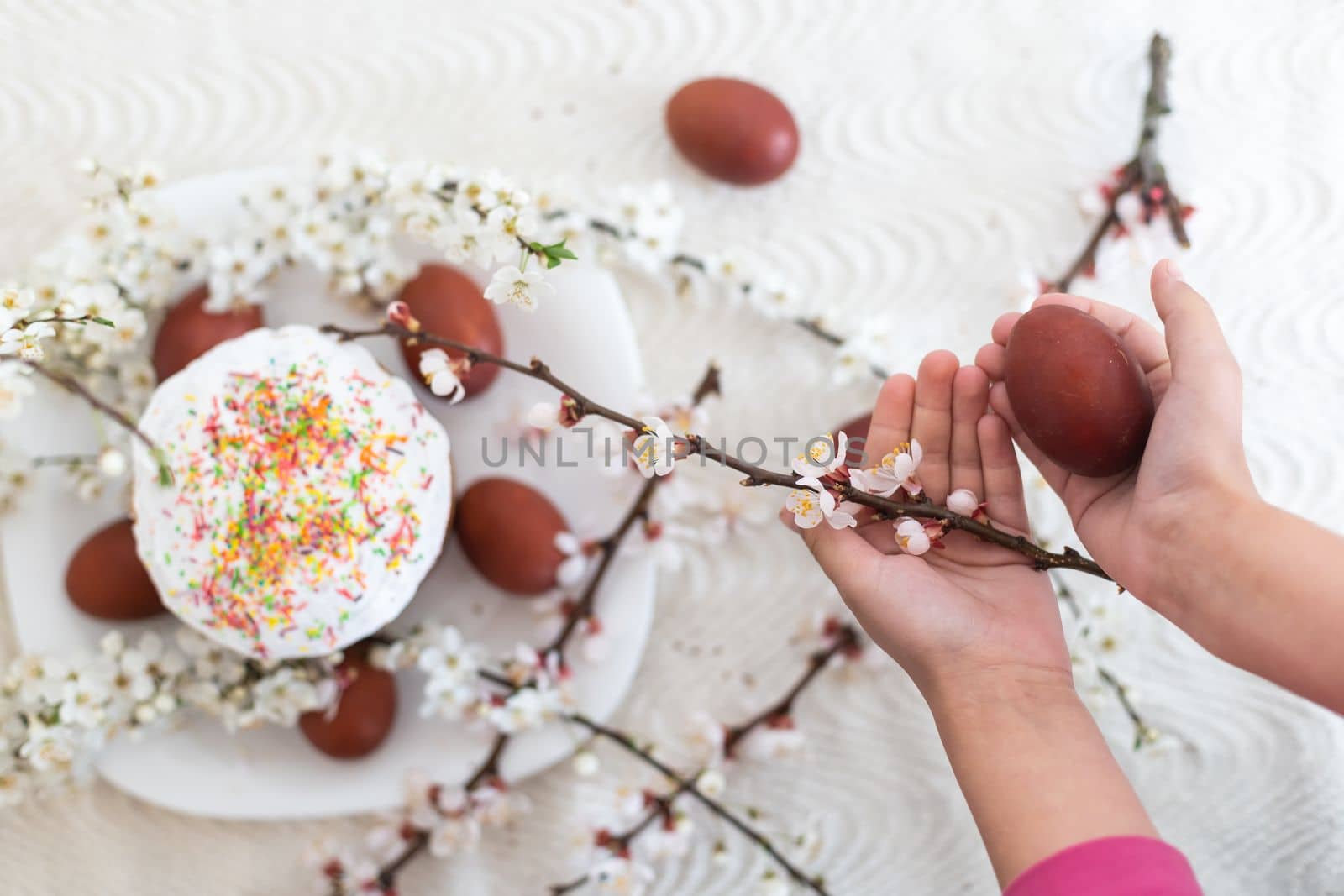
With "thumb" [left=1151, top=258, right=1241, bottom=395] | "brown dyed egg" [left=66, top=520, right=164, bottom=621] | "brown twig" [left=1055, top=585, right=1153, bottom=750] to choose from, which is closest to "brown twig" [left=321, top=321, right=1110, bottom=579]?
"thumb" [left=1151, top=258, right=1241, bottom=395]

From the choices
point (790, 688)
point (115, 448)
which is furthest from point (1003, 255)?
point (115, 448)

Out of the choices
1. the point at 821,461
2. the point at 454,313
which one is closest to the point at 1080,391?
the point at 821,461

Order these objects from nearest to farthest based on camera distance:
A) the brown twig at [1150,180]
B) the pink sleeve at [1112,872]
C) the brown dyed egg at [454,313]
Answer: the pink sleeve at [1112,872], the brown dyed egg at [454,313], the brown twig at [1150,180]

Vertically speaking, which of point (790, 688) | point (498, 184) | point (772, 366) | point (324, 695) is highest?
point (498, 184)

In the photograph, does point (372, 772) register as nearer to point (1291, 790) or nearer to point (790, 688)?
point (790, 688)

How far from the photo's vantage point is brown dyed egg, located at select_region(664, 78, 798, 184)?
0.95 m

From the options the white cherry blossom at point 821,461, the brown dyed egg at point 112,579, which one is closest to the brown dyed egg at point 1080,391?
the white cherry blossom at point 821,461

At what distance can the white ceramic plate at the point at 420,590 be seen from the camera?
916 mm

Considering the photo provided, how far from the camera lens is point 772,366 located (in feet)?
3.28

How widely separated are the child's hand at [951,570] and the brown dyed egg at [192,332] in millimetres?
532

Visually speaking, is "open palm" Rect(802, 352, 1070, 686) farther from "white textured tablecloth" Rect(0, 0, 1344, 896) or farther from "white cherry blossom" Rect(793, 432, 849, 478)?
"white textured tablecloth" Rect(0, 0, 1344, 896)

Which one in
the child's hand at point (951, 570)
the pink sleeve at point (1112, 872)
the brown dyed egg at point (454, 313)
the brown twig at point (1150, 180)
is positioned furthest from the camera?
the brown twig at point (1150, 180)

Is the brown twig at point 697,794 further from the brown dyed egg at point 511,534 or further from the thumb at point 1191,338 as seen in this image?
the thumb at point 1191,338

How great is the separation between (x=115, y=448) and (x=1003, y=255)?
0.88 meters
